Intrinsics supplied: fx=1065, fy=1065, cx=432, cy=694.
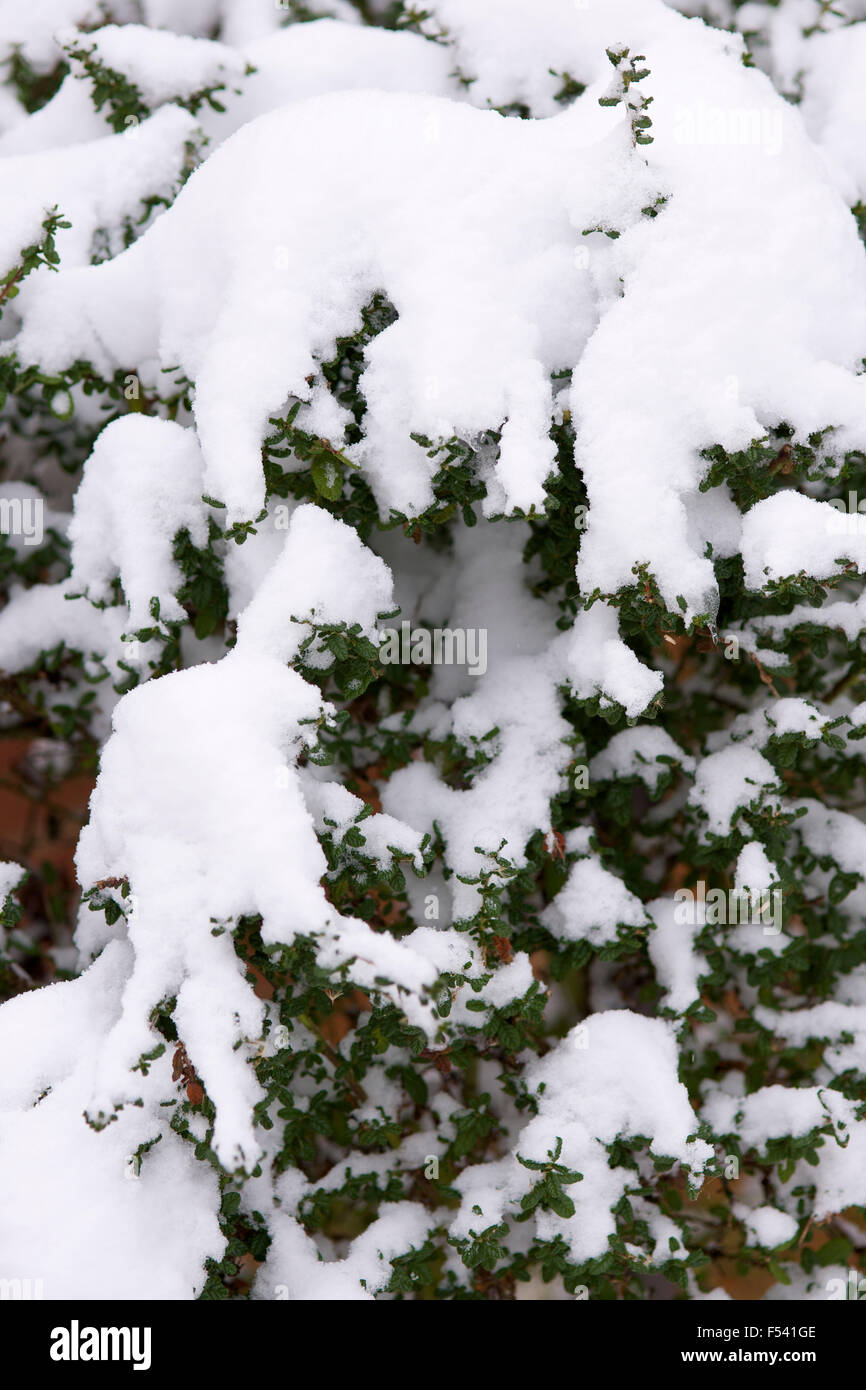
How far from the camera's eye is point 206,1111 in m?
1.80

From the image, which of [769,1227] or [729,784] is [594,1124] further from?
[729,784]

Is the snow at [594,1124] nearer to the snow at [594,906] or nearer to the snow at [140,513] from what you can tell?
the snow at [594,906]

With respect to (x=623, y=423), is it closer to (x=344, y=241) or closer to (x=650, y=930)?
(x=344, y=241)

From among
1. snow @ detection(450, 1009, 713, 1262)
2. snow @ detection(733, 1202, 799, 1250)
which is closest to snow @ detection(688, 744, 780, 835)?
snow @ detection(450, 1009, 713, 1262)

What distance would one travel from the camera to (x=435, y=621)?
2.62 m

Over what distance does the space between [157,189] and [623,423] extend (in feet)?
4.50

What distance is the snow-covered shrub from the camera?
1912 millimetres

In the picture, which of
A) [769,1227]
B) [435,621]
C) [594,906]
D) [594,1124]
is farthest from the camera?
[435,621]

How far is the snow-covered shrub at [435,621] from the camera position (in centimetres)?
191

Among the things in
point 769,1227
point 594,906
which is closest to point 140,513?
point 594,906

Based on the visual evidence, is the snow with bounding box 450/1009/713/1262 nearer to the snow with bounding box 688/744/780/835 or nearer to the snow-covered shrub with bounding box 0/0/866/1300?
the snow-covered shrub with bounding box 0/0/866/1300

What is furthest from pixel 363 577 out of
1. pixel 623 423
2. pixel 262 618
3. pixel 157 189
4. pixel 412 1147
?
pixel 412 1147

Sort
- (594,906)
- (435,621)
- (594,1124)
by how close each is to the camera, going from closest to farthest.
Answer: (594,1124), (594,906), (435,621)

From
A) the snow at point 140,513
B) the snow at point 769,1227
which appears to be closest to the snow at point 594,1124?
the snow at point 769,1227
